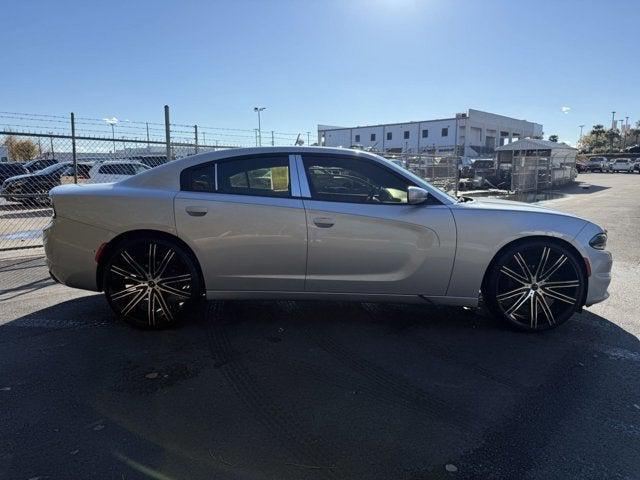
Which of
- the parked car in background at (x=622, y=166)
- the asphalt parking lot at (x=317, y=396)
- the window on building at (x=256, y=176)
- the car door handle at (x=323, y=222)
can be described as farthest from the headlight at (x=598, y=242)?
the parked car in background at (x=622, y=166)

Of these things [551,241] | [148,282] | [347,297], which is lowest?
[347,297]

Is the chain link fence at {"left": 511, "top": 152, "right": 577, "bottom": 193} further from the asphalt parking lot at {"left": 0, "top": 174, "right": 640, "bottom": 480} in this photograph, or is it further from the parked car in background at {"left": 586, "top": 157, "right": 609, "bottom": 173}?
the parked car in background at {"left": 586, "top": 157, "right": 609, "bottom": 173}

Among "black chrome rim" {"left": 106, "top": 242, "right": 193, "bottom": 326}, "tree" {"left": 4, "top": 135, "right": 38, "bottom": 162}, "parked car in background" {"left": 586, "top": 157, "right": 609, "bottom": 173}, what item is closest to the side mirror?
"black chrome rim" {"left": 106, "top": 242, "right": 193, "bottom": 326}

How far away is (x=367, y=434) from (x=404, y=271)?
1695mm

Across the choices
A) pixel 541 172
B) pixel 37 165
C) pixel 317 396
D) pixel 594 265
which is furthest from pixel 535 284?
pixel 541 172

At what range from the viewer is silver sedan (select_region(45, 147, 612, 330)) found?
13.1 ft

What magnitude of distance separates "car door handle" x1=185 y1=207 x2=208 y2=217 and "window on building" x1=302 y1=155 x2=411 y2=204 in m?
0.95

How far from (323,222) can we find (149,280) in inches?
64.1

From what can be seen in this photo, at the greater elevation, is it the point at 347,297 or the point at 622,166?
the point at 622,166

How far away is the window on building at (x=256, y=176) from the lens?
161 inches

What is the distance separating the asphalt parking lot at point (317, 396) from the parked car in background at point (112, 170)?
10.1 m

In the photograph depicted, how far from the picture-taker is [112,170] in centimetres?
1454

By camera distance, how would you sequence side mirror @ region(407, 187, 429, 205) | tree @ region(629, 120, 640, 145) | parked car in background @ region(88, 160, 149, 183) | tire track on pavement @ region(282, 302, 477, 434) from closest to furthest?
tire track on pavement @ region(282, 302, 477, 434) < side mirror @ region(407, 187, 429, 205) < parked car in background @ region(88, 160, 149, 183) < tree @ region(629, 120, 640, 145)

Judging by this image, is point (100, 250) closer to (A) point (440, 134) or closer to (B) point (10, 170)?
(B) point (10, 170)
